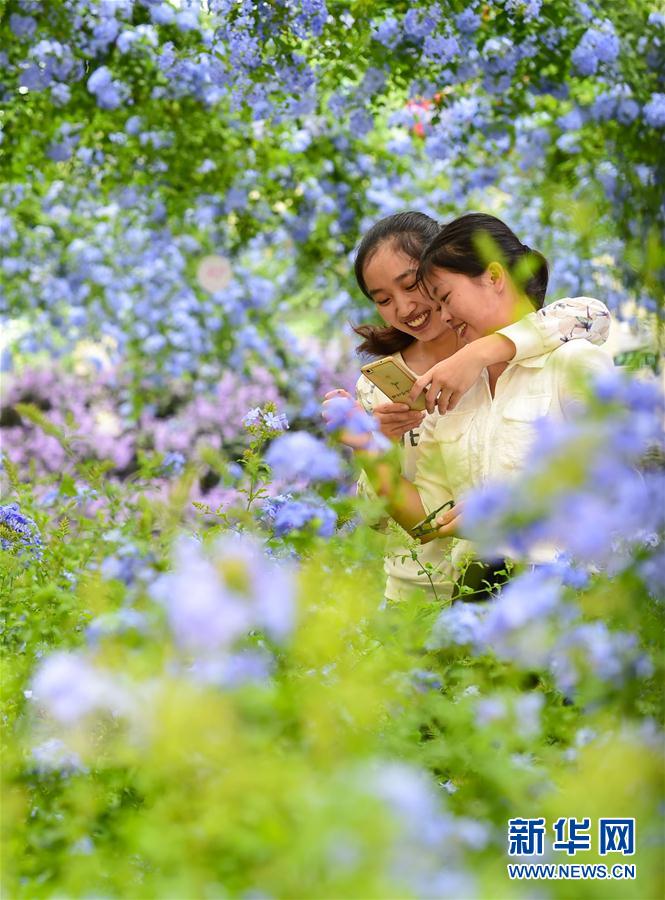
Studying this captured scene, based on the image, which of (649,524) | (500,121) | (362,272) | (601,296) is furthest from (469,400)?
(601,296)

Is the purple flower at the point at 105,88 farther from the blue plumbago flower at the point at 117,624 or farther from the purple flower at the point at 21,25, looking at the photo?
the blue plumbago flower at the point at 117,624

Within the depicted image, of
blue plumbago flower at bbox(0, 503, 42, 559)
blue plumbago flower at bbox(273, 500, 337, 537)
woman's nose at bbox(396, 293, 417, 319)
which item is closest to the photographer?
blue plumbago flower at bbox(273, 500, 337, 537)

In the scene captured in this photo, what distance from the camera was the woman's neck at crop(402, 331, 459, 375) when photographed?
228cm

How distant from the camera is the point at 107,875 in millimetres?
994

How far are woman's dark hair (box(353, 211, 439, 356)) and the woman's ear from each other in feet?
1.11

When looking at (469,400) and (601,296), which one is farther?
(601,296)

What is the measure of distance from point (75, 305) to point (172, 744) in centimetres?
596

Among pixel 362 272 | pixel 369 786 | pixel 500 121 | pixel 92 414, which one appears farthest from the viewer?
pixel 92 414

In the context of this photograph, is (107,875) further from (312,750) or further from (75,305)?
(75,305)

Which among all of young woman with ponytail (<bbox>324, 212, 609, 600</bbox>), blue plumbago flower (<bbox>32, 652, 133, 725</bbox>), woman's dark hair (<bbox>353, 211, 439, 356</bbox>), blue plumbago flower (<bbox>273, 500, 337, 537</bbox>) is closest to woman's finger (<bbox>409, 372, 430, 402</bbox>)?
young woman with ponytail (<bbox>324, 212, 609, 600</bbox>)

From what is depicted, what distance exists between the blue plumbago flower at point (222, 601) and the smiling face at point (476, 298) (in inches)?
41.7

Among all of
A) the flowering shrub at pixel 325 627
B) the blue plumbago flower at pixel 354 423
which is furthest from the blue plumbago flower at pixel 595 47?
the blue plumbago flower at pixel 354 423

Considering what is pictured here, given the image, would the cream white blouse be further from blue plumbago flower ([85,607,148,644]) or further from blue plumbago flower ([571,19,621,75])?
blue plumbago flower ([571,19,621,75])

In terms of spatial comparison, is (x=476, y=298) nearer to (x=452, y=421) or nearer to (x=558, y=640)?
(x=452, y=421)
